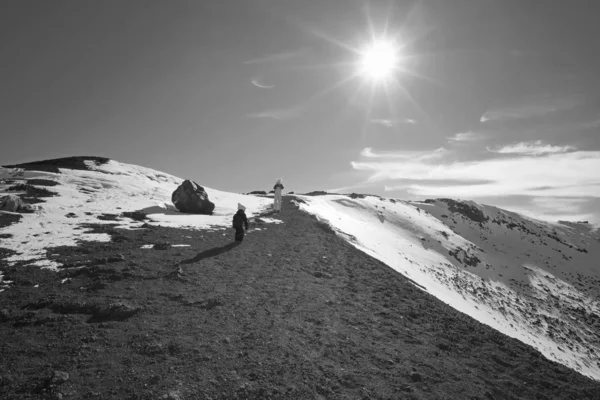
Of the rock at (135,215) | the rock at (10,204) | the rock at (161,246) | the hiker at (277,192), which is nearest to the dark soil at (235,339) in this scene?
the rock at (161,246)

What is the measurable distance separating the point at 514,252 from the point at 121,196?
56079mm

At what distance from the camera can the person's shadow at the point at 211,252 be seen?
12.0 meters

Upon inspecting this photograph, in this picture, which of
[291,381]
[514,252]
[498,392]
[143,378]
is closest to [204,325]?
[143,378]

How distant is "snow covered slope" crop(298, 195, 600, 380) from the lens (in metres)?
21.6

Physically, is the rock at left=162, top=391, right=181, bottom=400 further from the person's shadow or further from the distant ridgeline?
the distant ridgeline

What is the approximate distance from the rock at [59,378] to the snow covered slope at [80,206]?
6656mm

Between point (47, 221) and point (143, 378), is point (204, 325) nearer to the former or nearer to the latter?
point (143, 378)

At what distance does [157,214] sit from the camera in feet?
64.6

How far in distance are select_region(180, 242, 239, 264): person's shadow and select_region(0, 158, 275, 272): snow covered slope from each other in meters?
4.10

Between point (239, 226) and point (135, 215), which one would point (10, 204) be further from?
point (239, 226)

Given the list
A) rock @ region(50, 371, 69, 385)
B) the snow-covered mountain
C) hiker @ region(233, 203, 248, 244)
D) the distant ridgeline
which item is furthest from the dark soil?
the distant ridgeline

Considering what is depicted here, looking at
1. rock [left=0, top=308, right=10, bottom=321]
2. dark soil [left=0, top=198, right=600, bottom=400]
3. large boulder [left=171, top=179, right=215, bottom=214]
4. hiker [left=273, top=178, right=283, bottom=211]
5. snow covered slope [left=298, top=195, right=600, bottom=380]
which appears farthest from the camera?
hiker [left=273, top=178, right=283, bottom=211]

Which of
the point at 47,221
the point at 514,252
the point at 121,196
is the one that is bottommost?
the point at 514,252

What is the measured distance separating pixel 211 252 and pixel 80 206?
10789 millimetres
